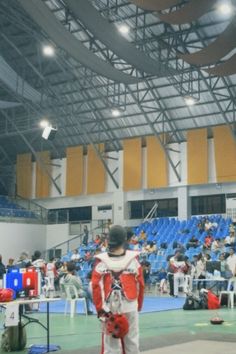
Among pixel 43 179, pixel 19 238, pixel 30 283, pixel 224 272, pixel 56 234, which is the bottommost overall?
pixel 224 272

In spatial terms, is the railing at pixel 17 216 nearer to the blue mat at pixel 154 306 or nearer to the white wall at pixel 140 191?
the white wall at pixel 140 191

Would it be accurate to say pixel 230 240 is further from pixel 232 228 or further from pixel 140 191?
pixel 140 191

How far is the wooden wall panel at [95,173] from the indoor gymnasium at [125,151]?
0.06m

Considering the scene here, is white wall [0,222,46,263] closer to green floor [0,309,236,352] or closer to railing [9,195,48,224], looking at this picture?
railing [9,195,48,224]

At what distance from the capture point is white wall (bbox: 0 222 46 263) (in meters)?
28.6

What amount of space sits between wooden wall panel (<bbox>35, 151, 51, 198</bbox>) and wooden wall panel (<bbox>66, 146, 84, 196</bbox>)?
1.54 metres

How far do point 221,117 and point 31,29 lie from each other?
32.7 feet

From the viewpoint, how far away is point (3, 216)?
2903 centimetres

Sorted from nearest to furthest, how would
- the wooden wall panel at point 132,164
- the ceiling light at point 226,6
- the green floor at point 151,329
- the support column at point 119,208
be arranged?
1. the green floor at point 151,329
2. the ceiling light at point 226,6
3. the wooden wall panel at point 132,164
4. the support column at point 119,208

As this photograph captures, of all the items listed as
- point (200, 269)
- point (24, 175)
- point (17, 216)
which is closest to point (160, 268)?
point (200, 269)

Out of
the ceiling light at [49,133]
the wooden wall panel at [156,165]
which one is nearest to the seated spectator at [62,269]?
the ceiling light at [49,133]

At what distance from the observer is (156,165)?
2869 centimetres

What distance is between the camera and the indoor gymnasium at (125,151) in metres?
16.1

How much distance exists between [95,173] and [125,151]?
2319 mm
